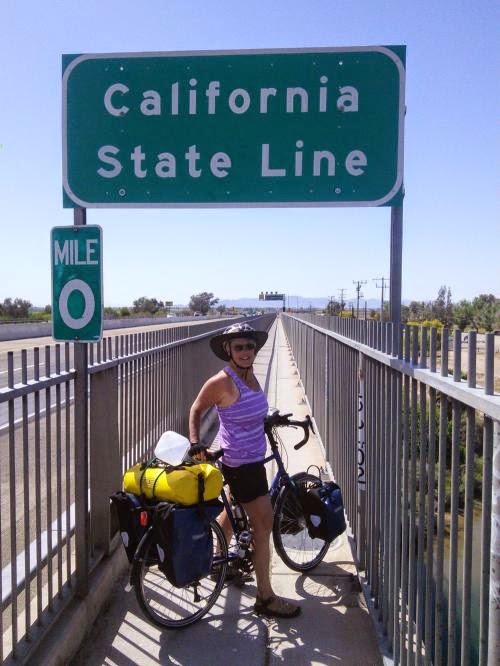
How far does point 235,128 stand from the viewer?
362 centimetres

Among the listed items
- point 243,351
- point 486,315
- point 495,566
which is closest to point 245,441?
point 243,351

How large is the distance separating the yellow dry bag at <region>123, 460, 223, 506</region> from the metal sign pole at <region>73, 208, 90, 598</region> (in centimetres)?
32

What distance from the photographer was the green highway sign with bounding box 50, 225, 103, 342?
3.51m

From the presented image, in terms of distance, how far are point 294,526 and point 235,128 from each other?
270 centimetres

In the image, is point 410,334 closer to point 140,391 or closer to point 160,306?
point 140,391

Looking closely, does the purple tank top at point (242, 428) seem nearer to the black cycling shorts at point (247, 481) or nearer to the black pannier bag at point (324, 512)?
the black cycling shorts at point (247, 481)

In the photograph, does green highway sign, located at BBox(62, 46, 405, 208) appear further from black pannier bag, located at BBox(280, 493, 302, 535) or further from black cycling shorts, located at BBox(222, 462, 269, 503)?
black pannier bag, located at BBox(280, 493, 302, 535)

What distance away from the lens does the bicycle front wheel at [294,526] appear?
14.1 ft

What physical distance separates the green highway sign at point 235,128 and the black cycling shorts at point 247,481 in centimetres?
159

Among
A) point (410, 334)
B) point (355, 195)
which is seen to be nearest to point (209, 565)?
point (410, 334)

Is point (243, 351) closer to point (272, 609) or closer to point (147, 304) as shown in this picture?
point (272, 609)

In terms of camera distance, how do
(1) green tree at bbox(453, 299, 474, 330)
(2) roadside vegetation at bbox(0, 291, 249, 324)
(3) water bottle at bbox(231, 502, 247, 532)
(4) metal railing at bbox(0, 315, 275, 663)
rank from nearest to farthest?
(4) metal railing at bbox(0, 315, 275, 663) → (3) water bottle at bbox(231, 502, 247, 532) → (1) green tree at bbox(453, 299, 474, 330) → (2) roadside vegetation at bbox(0, 291, 249, 324)

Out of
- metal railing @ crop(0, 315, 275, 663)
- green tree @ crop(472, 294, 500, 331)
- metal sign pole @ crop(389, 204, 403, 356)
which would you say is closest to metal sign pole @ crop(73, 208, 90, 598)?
metal railing @ crop(0, 315, 275, 663)

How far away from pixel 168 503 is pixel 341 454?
252 centimetres
